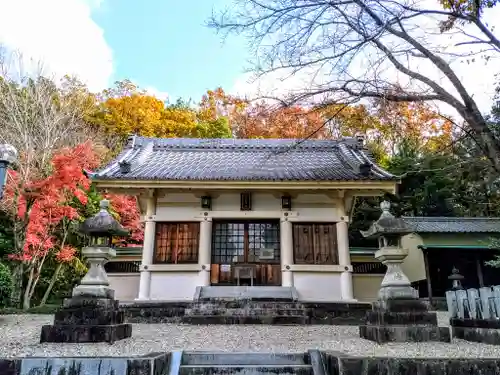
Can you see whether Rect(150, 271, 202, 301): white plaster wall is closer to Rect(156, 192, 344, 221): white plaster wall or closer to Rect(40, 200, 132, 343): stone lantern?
Rect(156, 192, 344, 221): white plaster wall

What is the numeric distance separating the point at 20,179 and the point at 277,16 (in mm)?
10752

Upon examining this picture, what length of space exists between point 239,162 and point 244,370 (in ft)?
28.2

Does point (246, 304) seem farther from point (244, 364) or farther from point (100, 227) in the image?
point (244, 364)

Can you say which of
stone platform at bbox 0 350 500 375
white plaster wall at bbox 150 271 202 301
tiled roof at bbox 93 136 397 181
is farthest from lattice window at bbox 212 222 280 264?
stone platform at bbox 0 350 500 375

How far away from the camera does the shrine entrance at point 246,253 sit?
1021 centimetres

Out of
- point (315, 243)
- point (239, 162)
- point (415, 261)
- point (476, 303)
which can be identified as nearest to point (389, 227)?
point (476, 303)

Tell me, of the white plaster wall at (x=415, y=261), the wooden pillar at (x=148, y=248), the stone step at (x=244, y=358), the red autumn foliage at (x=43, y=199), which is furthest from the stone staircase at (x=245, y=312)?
the white plaster wall at (x=415, y=261)

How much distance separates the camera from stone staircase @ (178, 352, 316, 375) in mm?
4211

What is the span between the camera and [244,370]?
4207 millimetres

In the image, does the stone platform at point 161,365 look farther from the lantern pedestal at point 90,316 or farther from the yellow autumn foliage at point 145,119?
the yellow autumn foliage at point 145,119

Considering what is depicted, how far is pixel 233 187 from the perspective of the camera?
383 inches

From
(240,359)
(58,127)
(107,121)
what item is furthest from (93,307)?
(107,121)

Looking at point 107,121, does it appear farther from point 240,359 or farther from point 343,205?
point 240,359

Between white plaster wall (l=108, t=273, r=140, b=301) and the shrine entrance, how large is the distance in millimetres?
2431
